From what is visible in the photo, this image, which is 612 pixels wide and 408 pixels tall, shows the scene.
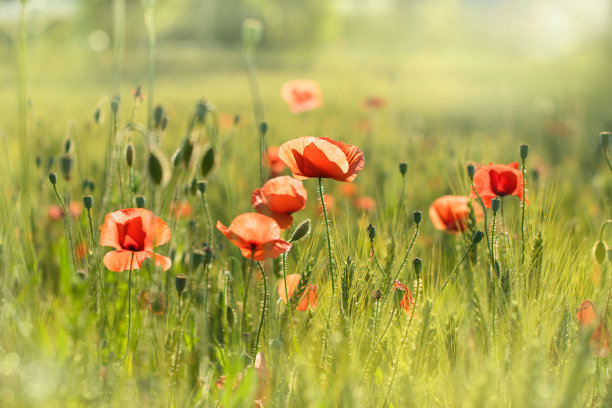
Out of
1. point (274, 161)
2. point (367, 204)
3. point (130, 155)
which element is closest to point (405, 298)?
point (130, 155)

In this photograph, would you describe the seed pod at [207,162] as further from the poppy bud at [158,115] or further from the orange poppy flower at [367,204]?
the orange poppy flower at [367,204]

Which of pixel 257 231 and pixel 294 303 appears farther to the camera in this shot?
pixel 294 303

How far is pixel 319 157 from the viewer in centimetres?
85

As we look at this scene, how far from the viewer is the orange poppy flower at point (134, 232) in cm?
85

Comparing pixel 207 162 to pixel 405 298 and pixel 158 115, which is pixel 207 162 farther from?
pixel 405 298

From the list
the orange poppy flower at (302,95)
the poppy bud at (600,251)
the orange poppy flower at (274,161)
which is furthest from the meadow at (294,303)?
Result: the orange poppy flower at (302,95)

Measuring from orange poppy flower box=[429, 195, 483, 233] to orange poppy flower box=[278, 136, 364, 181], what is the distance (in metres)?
0.25

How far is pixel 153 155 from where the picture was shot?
0.99 metres

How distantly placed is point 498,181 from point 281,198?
344 mm

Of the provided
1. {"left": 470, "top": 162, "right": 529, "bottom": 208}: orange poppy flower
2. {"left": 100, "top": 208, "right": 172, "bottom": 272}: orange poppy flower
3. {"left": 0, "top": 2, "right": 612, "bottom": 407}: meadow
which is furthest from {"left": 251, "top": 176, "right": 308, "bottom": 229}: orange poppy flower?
{"left": 470, "top": 162, "right": 529, "bottom": 208}: orange poppy flower

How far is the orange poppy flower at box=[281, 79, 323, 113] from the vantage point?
5.85ft

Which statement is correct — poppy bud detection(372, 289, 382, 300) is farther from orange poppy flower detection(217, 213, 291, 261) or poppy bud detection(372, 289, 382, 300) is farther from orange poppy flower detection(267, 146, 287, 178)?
orange poppy flower detection(267, 146, 287, 178)

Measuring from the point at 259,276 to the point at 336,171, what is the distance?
24 cm

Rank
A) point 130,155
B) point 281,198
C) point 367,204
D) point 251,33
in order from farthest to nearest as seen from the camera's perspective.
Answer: point 367,204
point 251,33
point 130,155
point 281,198
